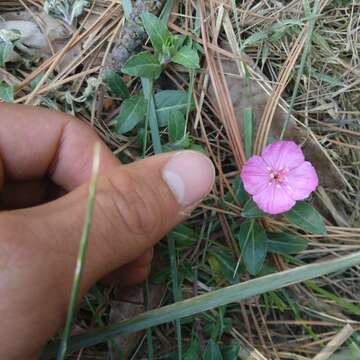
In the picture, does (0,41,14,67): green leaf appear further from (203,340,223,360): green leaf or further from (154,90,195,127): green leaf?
(203,340,223,360): green leaf

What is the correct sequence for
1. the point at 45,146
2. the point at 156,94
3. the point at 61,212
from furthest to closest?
the point at 156,94 → the point at 45,146 → the point at 61,212

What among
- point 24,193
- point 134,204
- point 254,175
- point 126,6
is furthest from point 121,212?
point 126,6

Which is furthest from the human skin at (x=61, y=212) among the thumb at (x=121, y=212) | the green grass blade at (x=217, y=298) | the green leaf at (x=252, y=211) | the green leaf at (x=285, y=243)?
the green leaf at (x=285, y=243)

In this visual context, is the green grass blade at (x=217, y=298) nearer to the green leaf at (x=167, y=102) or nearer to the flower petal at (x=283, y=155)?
the flower petal at (x=283, y=155)

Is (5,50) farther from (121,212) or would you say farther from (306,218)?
(306,218)

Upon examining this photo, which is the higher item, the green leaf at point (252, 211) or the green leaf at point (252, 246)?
the green leaf at point (252, 211)
